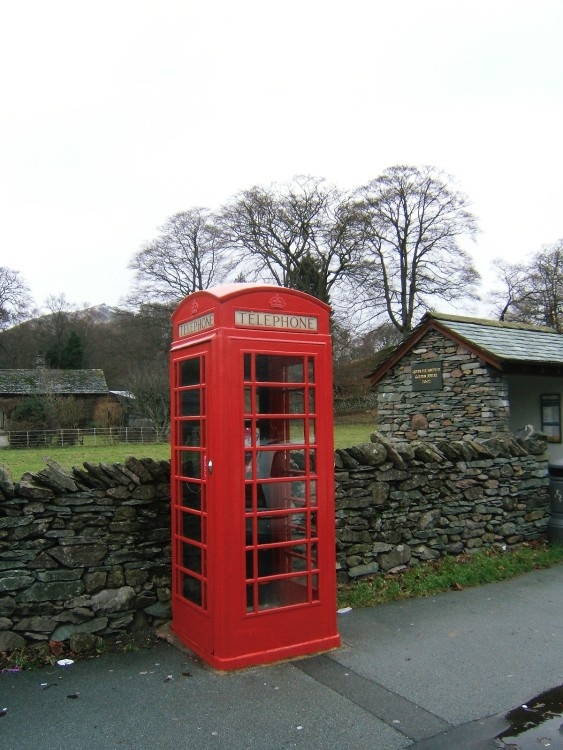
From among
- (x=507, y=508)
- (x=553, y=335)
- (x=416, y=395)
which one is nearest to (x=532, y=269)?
(x=553, y=335)

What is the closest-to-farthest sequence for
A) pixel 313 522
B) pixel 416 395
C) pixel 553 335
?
pixel 313 522, pixel 416 395, pixel 553 335

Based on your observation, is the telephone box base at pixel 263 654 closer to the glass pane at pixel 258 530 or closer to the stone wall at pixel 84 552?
the stone wall at pixel 84 552

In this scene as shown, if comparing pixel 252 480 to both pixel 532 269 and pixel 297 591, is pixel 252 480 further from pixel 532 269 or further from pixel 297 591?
pixel 532 269

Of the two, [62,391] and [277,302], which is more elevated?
[62,391]

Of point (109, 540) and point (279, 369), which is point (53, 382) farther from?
point (279, 369)

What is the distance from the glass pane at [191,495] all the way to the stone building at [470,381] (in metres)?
7.98

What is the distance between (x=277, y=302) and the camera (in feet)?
14.6

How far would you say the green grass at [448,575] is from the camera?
19.2 ft

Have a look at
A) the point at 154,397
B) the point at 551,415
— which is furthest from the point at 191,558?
the point at 154,397

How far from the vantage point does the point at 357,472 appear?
6258 mm

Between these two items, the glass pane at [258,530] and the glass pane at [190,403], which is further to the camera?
the glass pane at [190,403]

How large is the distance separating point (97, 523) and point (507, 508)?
5133mm

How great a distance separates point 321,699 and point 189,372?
2.33 metres

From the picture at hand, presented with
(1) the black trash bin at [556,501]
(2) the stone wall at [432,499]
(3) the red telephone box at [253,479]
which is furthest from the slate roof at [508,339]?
(3) the red telephone box at [253,479]
